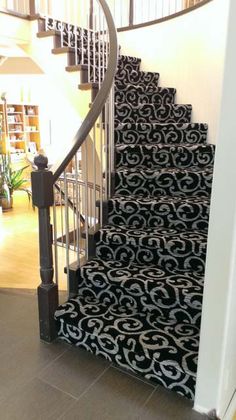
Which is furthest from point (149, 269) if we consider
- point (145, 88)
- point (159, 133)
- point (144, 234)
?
point (145, 88)

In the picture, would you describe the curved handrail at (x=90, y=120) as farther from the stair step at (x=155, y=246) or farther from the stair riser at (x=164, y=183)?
the stair riser at (x=164, y=183)

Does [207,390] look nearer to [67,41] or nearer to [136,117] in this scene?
[136,117]

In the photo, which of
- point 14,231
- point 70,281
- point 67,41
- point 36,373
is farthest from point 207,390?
point 14,231

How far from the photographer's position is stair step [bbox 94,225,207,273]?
214cm

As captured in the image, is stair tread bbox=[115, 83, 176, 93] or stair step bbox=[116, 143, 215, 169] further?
stair tread bbox=[115, 83, 176, 93]

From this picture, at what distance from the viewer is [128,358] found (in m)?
1.79

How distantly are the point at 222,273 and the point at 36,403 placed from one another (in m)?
1.08

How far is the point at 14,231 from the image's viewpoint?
227 inches

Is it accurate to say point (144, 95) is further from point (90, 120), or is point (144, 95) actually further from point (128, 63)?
point (90, 120)

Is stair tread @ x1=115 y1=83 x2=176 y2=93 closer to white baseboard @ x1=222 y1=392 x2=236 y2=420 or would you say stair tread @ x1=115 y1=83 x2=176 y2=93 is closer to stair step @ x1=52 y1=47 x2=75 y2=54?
stair step @ x1=52 y1=47 x2=75 y2=54

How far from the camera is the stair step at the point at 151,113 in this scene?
133 inches

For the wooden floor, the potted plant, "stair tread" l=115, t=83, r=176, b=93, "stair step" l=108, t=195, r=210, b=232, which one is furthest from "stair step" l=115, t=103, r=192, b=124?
the potted plant

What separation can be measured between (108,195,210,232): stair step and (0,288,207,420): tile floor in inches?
37.5

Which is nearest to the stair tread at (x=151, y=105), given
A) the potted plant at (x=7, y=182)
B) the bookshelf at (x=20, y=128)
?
the potted plant at (x=7, y=182)
